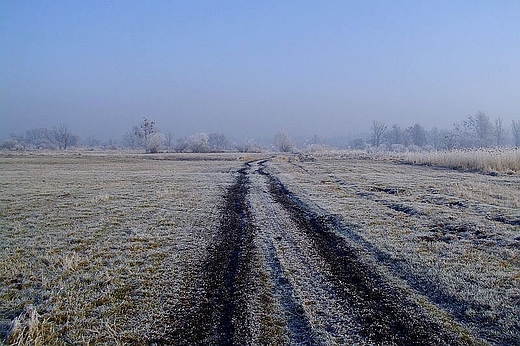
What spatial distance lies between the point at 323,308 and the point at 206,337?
189 cm

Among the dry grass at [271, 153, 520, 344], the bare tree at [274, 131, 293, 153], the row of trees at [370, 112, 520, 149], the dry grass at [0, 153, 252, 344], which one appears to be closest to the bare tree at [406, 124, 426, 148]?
the row of trees at [370, 112, 520, 149]

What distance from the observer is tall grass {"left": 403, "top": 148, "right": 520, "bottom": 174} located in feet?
94.9

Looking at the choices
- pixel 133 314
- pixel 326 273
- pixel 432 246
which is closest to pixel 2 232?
pixel 133 314

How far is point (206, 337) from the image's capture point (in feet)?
14.8

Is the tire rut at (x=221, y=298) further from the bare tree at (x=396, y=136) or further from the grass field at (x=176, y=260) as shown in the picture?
the bare tree at (x=396, y=136)

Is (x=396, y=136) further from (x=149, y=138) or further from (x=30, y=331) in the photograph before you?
(x=30, y=331)

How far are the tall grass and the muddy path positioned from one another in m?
26.8

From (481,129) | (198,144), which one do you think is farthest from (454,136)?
(198,144)

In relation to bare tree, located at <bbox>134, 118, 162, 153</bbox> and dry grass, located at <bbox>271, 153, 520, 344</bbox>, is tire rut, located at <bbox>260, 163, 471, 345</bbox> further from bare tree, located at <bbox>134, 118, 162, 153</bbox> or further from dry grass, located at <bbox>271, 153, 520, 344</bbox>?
bare tree, located at <bbox>134, 118, 162, 153</bbox>

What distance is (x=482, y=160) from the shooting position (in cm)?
3116

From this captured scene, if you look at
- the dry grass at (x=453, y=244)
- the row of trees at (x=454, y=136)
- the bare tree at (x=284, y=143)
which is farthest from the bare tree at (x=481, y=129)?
the dry grass at (x=453, y=244)

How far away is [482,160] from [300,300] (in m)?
32.5

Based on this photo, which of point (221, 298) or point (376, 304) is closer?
point (376, 304)

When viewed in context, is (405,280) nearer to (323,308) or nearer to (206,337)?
(323,308)
